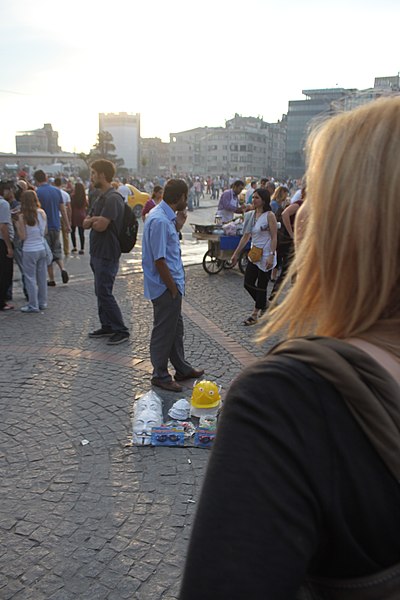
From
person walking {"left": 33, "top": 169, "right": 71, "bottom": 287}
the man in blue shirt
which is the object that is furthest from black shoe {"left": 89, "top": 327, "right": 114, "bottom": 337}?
person walking {"left": 33, "top": 169, "right": 71, "bottom": 287}

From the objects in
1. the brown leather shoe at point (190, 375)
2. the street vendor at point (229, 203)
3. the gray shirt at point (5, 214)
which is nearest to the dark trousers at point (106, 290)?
the brown leather shoe at point (190, 375)

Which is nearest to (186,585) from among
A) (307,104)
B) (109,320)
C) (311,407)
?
(311,407)

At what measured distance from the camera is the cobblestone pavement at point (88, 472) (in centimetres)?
259

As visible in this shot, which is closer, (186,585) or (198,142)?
(186,585)

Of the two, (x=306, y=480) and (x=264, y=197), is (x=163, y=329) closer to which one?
(x=264, y=197)

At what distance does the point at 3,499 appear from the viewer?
3.17 meters

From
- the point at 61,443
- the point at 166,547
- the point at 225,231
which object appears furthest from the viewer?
the point at 225,231

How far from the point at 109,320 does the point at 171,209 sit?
2247mm

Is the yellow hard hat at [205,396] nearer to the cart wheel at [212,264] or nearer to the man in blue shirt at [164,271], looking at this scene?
the man in blue shirt at [164,271]

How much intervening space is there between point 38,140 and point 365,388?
156318 millimetres

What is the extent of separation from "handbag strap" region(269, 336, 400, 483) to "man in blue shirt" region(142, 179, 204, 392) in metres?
3.81

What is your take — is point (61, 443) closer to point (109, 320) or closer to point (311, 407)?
point (109, 320)

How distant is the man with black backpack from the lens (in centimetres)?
599

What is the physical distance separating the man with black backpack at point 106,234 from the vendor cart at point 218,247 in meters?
4.86
